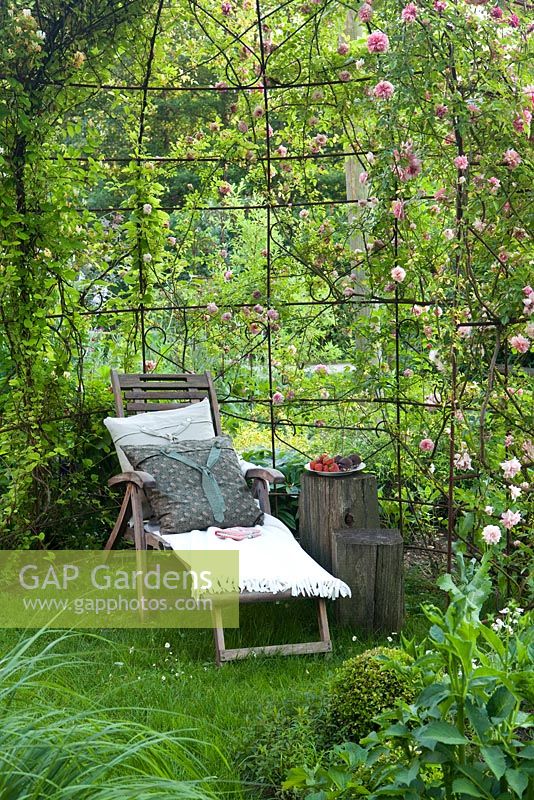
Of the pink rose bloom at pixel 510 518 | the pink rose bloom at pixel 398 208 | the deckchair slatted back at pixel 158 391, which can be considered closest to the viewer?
the pink rose bloom at pixel 510 518

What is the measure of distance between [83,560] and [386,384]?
6.02 ft

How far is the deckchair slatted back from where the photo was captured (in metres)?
5.00

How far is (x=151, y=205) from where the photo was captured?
5.23 metres

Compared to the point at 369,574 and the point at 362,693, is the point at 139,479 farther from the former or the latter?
the point at 362,693

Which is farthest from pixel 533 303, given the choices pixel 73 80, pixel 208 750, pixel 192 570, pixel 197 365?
pixel 197 365

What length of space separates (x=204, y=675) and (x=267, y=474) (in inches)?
45.4

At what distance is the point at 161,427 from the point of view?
4.84m

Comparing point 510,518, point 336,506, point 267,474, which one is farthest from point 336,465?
point 510,518

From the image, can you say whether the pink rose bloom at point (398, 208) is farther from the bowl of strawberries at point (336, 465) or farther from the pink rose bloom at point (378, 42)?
the bowl of strawberries at point (336, 465)

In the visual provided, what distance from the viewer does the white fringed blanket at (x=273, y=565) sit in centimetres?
383

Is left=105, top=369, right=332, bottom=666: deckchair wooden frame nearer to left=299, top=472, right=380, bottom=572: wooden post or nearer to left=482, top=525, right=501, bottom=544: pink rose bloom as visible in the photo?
left=299, top=472, right=380, bottom=572: wooden post

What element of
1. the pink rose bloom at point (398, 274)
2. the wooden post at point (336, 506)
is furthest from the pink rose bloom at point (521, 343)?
the wooden post at point (336, 506)

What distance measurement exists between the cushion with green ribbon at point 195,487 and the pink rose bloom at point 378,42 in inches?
76.9

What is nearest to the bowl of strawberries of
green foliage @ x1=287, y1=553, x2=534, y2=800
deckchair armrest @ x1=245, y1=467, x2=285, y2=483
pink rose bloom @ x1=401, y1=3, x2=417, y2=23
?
deckchair armrest @ x1=245, y1=467, x2=285, y2=483
